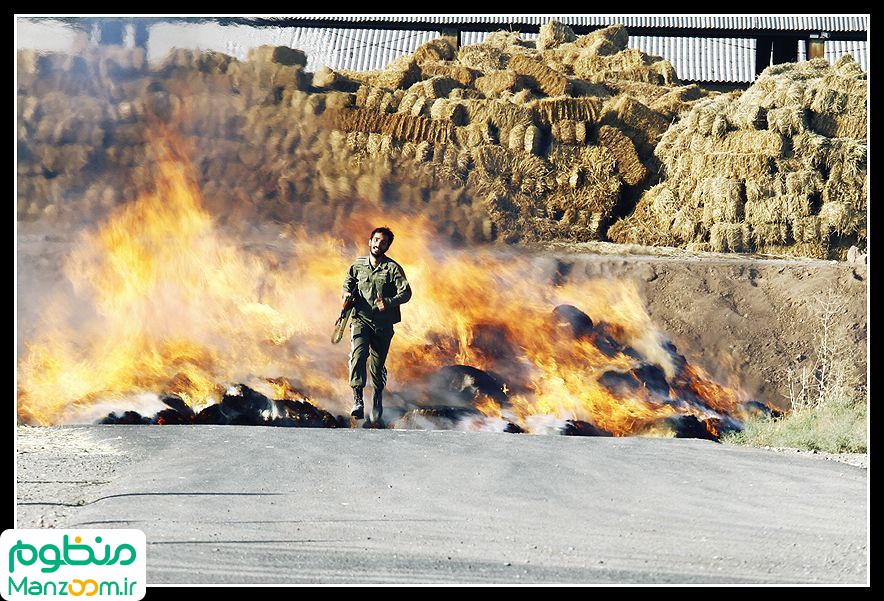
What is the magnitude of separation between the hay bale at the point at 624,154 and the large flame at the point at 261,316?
151cm

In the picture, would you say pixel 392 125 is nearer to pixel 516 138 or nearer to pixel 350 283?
pixel 516 138

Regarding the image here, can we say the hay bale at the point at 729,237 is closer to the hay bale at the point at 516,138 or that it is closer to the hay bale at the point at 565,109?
the hay bale at the point at 565,109

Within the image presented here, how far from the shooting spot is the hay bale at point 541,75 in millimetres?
15781

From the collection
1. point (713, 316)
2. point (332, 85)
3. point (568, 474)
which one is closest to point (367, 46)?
point (332, 85)

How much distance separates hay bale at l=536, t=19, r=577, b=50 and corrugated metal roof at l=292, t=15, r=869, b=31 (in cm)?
7

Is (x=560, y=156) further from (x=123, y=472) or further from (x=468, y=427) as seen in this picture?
(x=123, y=472)

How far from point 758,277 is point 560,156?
2429mm

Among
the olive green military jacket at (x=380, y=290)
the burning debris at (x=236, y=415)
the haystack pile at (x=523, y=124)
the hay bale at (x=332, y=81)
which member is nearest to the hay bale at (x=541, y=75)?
the haystack pile at (x=523, y=124)

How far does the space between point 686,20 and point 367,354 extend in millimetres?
5426

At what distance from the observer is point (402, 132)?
49.8 ft

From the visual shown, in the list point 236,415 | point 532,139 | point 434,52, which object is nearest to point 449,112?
point 532,139

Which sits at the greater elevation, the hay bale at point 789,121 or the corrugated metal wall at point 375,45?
the corrugated metal wall at point 375,45

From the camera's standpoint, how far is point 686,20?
653 inches

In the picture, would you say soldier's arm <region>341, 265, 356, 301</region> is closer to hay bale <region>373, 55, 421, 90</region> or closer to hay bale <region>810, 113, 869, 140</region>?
hay bale <region>373, 55, 421, 90</region>
